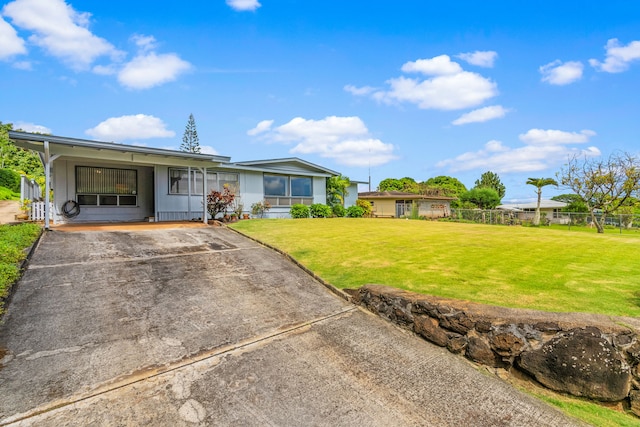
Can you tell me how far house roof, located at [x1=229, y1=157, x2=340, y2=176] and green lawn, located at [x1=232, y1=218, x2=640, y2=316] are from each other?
7.82 m

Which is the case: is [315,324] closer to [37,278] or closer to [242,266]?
[242,266]

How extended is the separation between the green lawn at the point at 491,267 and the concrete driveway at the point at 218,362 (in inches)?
45.4

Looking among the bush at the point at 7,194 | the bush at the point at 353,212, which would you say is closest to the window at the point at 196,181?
the bush at the point at 353,212

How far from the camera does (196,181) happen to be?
14.6 meters

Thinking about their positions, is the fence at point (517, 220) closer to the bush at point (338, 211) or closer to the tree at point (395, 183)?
the bush at point (338, 211)

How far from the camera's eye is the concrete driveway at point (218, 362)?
277cm

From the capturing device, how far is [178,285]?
5.54m

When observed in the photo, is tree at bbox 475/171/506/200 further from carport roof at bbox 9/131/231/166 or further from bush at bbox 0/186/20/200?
bush at bbox 0/186/20/200

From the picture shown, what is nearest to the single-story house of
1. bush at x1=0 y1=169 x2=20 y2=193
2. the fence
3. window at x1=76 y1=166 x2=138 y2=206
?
window at x1=76 y1=166 x2=138 y2=206

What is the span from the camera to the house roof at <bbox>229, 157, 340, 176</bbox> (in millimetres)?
16672

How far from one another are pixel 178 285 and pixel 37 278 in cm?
234

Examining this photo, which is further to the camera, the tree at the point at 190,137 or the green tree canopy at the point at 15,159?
the tree at the point at 190,137

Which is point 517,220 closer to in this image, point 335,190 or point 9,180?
point 335,190

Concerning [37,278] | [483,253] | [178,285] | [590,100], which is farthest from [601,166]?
[37,278]
